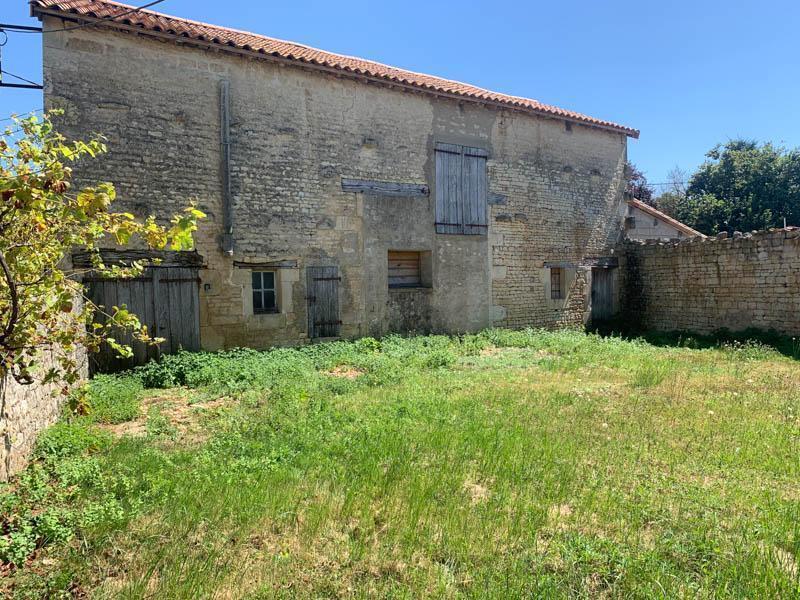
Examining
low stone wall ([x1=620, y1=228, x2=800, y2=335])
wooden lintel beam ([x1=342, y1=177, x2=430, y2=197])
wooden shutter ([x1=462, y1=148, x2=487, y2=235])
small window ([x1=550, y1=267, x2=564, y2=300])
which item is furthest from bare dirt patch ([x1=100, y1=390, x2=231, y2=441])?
low stone wall ([x1=620, y1=228, x2=800, y2=335])

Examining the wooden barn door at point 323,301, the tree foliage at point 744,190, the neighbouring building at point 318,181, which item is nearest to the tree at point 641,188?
the tree foliage at point 744,190

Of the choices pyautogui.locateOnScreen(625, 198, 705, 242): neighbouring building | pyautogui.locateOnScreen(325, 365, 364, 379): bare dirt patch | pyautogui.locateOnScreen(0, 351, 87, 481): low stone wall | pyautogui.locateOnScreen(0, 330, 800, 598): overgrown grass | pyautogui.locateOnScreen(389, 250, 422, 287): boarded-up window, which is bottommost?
pyautogui.locateOnScreen(0, 330, 800, 598): overgrown grass

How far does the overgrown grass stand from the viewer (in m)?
2.68

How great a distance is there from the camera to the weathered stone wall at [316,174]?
809cm

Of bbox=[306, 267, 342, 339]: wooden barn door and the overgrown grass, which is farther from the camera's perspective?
bbox=[306, 267, 342, 339]: wooden barn door

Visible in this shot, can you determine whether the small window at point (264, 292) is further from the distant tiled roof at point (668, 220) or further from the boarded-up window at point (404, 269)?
the distant tiled roof at point (668, 220)

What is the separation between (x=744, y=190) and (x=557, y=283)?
12.1 metres

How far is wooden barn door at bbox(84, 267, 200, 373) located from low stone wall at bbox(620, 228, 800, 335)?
11.3 metres

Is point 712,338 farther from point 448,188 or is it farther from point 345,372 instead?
point 345,372

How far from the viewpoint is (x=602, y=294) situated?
14.0 m

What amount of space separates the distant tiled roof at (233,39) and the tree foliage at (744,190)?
10.1 meters

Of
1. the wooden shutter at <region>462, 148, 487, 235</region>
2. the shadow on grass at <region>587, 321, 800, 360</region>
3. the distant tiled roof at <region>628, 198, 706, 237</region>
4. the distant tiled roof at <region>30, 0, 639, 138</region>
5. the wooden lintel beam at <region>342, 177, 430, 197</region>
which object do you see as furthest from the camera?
the distant tiled roof at <region>628, 198, 706, 237</region>

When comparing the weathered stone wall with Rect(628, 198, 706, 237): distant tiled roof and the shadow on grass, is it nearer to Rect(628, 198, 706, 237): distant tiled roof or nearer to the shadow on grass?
the shadow on grass

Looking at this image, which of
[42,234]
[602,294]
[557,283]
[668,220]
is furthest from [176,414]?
[668,220]
